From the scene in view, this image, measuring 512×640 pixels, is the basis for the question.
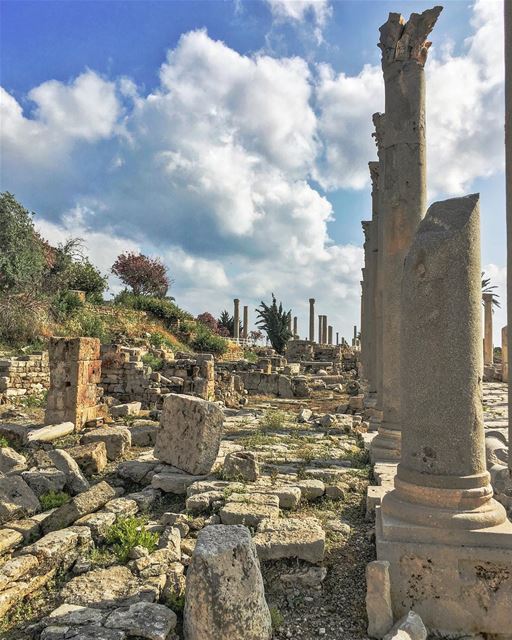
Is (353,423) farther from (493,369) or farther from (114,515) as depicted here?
(493,369)

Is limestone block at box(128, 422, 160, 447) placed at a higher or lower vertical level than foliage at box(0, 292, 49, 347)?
lower

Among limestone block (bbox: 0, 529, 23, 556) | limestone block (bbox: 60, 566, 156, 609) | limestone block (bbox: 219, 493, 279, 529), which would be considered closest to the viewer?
limestone block (bbox: 60, 566, 156, 609)

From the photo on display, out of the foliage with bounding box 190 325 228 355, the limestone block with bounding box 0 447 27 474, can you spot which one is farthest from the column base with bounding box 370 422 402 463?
the foliage with bounding box 190 325 228 355

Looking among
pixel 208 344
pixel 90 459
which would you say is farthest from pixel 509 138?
pixel 208 344

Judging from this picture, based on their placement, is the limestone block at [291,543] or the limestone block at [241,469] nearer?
the limestone block at [291,543]

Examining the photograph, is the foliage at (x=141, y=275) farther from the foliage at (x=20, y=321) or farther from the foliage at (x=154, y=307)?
the foliage at (x=20, y=321)

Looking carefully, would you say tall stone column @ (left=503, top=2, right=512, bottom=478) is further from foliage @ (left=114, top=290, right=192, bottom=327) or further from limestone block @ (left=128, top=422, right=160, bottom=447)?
foliage @ (left=114, top=290, right=192, bottom=327)

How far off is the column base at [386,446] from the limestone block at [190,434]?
2287 mm

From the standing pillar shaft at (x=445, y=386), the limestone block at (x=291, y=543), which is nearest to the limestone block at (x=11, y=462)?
the limestone block at (x=291, y=543)

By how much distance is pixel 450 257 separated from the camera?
3834 millimetres

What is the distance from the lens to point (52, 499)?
5.86 metres

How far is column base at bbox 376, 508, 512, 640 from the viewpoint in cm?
344

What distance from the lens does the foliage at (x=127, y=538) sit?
4.39 metres

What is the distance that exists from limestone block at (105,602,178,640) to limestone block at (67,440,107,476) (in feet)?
12.8
